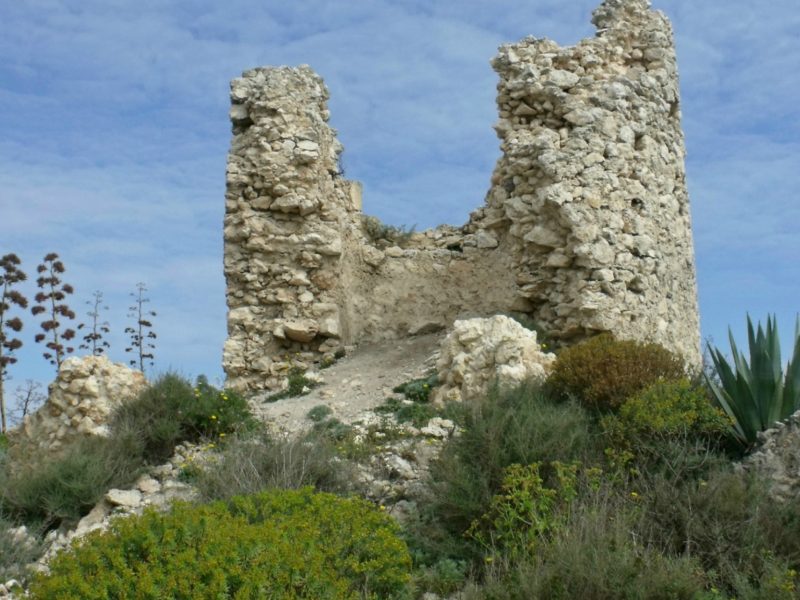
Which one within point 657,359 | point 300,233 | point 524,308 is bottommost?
point 657,359

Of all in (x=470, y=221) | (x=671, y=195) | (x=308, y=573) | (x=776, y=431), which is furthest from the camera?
(x=470, y=221)

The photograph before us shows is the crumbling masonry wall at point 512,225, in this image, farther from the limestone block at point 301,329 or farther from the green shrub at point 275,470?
the green shrub at point 275,470

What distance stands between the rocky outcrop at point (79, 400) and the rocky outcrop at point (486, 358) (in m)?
3.86

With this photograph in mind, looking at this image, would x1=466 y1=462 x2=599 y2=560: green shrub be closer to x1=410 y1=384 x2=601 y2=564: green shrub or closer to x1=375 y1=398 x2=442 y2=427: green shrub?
x1=410 y1=384 x2=601 y2=564: green shrub

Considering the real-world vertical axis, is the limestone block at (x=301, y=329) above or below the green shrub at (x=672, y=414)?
above

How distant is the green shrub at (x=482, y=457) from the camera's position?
8.06 m

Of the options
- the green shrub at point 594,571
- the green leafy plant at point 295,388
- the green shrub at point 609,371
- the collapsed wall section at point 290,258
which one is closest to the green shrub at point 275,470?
the green shrub at point 594,571

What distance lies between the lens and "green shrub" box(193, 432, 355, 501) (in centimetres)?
871

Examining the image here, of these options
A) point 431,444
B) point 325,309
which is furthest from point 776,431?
point 325,309

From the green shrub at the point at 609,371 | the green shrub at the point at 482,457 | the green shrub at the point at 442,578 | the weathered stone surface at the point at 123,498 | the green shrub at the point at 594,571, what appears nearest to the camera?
the green shrub at the point at 594,571

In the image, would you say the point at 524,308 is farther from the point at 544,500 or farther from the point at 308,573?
the point at 308,573

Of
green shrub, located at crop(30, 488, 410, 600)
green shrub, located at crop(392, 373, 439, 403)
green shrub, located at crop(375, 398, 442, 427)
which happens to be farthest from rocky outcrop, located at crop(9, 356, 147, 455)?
green shrub, located at crop(30, 488, 410, 600)

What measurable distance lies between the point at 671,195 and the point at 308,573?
31.6 feet

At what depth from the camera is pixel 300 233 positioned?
14227 mm
